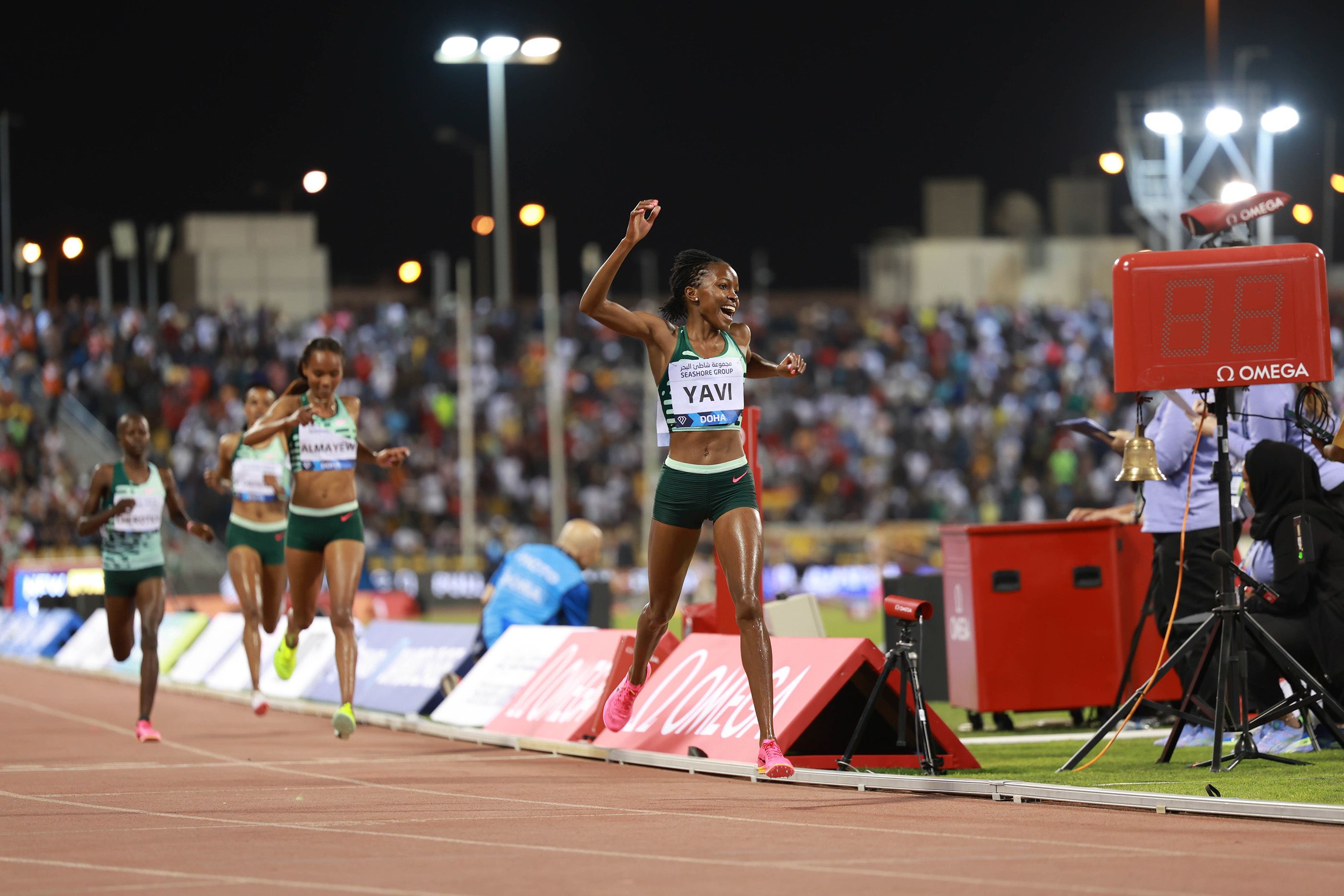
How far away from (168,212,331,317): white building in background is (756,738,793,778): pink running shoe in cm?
4018

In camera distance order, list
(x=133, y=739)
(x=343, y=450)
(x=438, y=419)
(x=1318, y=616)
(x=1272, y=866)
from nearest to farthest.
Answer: (x=1272, y=866), (x=1318, y=616), (x=343, y=450), (x=133, y=739), (x=438, y=419)

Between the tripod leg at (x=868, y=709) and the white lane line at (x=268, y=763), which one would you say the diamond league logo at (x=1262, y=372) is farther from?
the white lane line at (x=268, y=763)

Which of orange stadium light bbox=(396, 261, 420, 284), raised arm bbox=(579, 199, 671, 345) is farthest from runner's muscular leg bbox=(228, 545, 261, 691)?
orange stadium light bbox=(396, 261, 420, 284)

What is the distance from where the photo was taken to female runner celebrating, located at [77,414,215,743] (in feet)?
39.5

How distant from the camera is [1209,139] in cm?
3416

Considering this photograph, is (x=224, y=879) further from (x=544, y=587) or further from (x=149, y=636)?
(x=544, y=587)

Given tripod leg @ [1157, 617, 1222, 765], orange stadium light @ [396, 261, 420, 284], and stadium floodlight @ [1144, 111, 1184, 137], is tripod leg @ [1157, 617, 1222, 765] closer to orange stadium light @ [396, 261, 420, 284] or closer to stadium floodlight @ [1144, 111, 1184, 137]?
orange stadium light @ [396, 261, 420, 284]

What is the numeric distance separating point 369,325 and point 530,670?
31170 mm

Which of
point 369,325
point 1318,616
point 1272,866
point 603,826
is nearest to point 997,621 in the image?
point 1318,616

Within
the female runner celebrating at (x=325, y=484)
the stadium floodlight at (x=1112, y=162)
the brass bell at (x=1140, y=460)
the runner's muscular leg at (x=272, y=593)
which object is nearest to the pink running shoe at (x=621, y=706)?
the female runner celebrating at (x=325, y=484)

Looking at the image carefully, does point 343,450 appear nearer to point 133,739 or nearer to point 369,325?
point 133,739

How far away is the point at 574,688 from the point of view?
443 inches

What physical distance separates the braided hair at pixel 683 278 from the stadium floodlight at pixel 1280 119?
14531 mm

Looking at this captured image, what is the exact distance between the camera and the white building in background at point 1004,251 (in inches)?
2234
